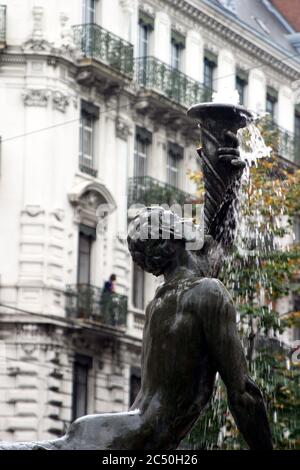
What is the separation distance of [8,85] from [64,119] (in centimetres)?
151

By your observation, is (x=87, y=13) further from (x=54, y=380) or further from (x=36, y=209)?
(x=54, y=380)

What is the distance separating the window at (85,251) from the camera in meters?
43.9

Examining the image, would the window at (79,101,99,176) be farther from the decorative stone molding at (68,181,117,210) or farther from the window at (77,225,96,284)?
the window at (77,225,96,284)

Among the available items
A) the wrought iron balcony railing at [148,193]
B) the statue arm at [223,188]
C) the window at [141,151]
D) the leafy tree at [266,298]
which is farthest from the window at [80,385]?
the statue arm at [223,188]

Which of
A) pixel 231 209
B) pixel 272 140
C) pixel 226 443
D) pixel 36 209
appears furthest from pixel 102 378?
pixel 231 209

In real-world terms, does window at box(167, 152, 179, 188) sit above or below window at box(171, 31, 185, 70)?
below

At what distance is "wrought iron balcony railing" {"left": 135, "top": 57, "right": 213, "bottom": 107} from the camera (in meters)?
46.8

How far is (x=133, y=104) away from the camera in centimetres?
4681

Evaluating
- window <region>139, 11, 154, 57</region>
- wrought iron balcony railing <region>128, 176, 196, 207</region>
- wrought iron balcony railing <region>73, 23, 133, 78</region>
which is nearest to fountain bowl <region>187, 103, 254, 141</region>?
wrought iron balcony railing <region>73, 23, 133, 78</region>

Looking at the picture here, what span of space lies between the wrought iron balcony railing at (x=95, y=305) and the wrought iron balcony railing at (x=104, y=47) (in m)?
5.44

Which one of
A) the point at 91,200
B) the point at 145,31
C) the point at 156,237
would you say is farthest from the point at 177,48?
the point at 156,237

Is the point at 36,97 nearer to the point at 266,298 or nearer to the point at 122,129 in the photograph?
the point at 122,129

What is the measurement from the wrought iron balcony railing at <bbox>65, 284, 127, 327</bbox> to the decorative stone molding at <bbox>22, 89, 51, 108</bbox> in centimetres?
421

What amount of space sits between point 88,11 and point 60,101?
2.90 m
